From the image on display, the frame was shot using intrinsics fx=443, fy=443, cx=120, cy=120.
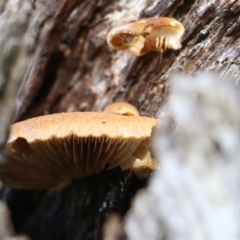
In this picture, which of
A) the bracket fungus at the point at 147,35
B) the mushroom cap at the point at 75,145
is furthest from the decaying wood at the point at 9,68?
the bracket fungus at the point at 147,35

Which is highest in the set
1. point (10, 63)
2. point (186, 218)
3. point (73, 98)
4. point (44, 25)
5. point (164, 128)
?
point (10, 63)

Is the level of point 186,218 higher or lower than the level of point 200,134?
lower

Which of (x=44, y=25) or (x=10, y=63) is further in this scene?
(x=44, y=25)

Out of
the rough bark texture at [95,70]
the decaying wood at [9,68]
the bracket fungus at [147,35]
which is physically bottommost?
the rough bark texture at [95,70]

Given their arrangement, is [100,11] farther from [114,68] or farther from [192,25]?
[192,25]

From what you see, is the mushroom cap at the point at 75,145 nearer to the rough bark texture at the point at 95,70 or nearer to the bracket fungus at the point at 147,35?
the rough bark texture at the point at 95,70

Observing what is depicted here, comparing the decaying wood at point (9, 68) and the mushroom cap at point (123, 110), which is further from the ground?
the decaying wood at point (9, 68)

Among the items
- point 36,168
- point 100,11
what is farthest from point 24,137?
point 100,11
